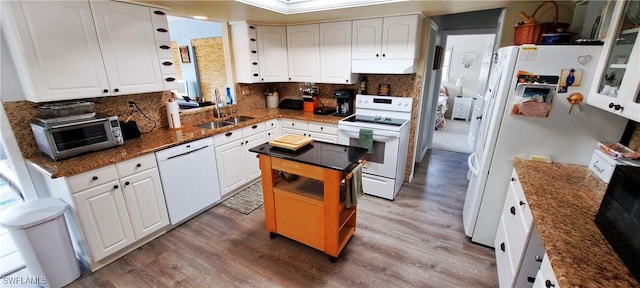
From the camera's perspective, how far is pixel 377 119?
10.8 ft

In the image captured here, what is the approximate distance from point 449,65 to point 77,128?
8355 mm

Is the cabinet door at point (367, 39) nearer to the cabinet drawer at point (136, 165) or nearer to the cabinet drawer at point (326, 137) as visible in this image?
the cabinet drawer at point (326, 137)

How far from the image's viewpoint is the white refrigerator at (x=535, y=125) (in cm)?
171

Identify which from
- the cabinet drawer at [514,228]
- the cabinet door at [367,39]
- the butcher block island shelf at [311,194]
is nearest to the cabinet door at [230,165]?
the butcher block island shelf at [311,194]

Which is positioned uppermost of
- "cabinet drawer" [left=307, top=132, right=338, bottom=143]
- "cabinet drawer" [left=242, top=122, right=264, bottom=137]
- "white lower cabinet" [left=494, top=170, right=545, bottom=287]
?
"cabinet drawer" [left=242, top=122, right=264, bottom=137]

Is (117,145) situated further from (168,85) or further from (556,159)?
(556,159)

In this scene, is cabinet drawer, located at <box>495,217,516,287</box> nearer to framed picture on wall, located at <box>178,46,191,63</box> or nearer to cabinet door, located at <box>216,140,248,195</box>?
cabinet door, located at <box>216,140,248,195</box>

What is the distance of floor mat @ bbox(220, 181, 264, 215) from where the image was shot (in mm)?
2986

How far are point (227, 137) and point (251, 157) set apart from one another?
20.8 inches

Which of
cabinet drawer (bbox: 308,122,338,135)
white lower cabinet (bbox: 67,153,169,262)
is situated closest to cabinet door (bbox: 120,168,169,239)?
white lower cabinet (bbox: 67,153,169,262)

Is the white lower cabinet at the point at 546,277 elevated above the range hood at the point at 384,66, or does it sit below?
below

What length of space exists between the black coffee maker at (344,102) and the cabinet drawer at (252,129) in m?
1.08

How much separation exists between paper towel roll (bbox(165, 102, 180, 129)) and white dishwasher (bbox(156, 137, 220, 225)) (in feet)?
1.69

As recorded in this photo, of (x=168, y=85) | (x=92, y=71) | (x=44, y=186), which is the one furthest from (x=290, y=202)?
(x=44, y=186)
